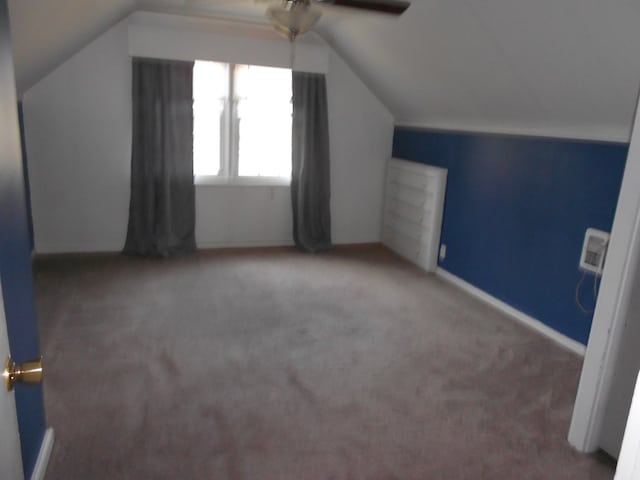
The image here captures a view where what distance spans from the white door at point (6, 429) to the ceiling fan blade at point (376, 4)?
2101 mm

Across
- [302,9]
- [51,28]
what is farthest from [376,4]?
[51,28]

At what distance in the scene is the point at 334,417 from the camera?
2119 millimetres

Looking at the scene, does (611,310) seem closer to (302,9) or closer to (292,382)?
(292,382)

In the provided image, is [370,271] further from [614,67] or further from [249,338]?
[614,67]

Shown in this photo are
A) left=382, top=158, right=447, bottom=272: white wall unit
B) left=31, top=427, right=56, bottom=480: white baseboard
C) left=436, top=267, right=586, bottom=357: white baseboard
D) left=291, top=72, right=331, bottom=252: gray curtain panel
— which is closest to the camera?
left=31, top=427, right=56, bottom=480: white baseboard

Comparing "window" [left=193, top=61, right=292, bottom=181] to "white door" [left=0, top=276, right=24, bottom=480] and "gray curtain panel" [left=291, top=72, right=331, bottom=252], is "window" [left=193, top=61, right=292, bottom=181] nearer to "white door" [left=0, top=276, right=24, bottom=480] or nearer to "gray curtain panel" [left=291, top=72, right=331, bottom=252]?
"gray curtain panel" [left=291, top=72, right=331, bottom=252]

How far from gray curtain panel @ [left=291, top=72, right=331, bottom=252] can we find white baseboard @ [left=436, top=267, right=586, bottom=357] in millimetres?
1322

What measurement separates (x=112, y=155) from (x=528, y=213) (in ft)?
11.6

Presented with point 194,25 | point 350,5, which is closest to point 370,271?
point 350,5

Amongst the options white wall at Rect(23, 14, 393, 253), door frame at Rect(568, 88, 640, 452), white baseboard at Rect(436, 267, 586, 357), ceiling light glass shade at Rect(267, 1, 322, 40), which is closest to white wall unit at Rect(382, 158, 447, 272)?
white baseboard at Rect(436, 267, 586, 357)

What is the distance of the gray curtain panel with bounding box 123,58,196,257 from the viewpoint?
4.12 metres

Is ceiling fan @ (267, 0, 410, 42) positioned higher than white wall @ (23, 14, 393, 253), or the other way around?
ceiling fan @ (267, 0, 410, 42)

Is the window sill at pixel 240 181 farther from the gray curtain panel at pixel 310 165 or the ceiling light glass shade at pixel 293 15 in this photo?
the ceiling light glass shade at pixel 293 15

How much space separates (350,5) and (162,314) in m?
2.23
